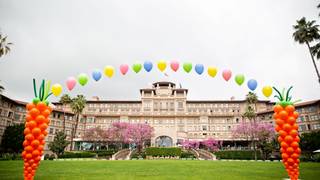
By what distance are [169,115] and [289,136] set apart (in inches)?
Result: 2589

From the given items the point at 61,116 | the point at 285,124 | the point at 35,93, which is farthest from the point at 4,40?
the point at 61,116

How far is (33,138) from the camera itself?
989 cm

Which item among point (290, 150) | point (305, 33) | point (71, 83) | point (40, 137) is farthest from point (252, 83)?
point (305, 33)

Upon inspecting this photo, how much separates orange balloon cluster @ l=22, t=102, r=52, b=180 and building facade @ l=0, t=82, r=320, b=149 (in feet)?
198

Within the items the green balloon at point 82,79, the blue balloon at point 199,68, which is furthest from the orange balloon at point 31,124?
the blue balloon at point 199,68

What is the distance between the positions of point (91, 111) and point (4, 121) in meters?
29.1

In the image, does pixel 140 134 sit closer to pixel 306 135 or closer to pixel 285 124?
pixel 306 135

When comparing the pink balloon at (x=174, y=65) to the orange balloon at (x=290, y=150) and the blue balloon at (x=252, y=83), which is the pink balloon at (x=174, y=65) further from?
the orange balloon at (x=290, y=150)

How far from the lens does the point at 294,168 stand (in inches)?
418

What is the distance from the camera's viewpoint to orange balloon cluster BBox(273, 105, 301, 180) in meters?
10.5

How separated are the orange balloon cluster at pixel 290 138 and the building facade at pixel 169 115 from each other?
59.5m

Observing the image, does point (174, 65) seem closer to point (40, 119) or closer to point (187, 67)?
point (187, 67)

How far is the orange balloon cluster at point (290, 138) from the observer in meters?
10.5

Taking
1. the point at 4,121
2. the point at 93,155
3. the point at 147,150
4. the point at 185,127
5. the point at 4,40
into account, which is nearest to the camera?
the point at 4,40
